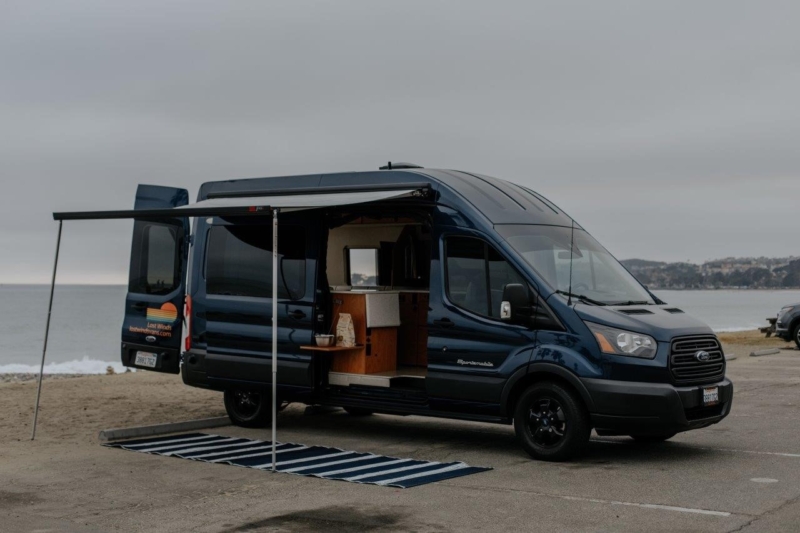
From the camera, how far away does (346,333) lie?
11789 mm

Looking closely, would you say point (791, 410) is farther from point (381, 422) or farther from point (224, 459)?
point (224, 459)

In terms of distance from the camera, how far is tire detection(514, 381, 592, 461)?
980cm

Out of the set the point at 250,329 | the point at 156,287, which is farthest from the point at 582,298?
the point at 156,287

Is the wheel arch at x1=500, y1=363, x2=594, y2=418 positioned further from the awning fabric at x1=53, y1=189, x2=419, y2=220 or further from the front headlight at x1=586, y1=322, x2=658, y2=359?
the awning fabric at x1=53, y1=189, x2=419, y2=220

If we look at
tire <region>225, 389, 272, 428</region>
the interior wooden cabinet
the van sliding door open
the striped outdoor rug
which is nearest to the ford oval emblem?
the striped outdoor rug

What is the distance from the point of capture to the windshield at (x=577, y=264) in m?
10.4

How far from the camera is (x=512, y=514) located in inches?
304

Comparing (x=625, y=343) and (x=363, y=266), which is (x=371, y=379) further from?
(x=625, y=343)

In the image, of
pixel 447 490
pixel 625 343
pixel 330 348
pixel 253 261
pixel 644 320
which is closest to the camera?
pixel 447 490

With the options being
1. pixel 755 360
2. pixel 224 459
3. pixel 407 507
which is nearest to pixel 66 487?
pixel 224 459

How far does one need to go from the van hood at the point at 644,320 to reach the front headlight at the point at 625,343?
1.9 inches

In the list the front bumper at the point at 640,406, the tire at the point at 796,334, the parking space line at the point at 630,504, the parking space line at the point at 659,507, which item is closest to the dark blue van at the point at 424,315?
the front bumper at the point at 640,406

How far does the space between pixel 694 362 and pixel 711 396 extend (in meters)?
0.39

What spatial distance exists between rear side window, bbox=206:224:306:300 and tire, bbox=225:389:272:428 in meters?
1.23
